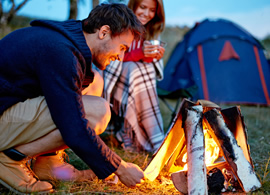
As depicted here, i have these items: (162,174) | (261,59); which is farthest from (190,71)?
(162,174)

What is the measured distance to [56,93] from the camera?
4.80ft

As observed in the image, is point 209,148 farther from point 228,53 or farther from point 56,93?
point 228,53

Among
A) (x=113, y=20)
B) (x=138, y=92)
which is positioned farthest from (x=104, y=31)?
(x=138, y=92)

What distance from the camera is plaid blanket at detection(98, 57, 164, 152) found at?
2.81 metres

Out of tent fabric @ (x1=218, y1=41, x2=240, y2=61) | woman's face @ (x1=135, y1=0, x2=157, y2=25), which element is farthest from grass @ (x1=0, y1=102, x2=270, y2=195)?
tent fabric @ (x1=218, y1=41, x2=240, y2=61)

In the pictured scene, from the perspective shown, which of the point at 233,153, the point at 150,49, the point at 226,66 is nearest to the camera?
the point at 233,153

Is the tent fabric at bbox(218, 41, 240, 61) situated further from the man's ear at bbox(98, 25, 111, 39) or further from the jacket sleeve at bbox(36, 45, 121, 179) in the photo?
the jacket sleeve at bbox(36, 45, 121, 179)

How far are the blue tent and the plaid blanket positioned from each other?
2742 mm

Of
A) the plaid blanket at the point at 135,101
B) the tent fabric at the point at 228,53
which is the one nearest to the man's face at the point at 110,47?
the plaid blanket at the point at 135,101

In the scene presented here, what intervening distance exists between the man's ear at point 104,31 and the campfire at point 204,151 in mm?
686

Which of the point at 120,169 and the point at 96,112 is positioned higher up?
the point at 96,112

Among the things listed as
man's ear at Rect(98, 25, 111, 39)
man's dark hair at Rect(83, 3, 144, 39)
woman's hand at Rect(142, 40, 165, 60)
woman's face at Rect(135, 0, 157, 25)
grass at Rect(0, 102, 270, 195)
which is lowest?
grass at Rect(0, 102, 270, 195)

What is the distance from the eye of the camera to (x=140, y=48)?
288 centimetres

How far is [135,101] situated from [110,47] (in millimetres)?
1174
